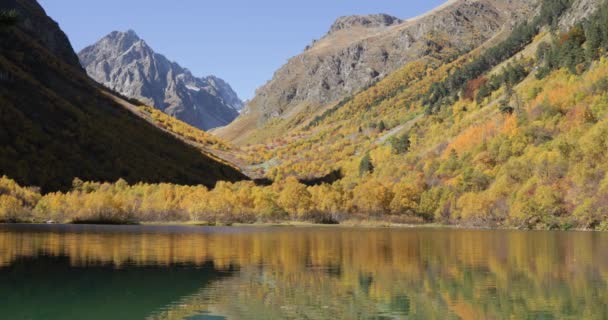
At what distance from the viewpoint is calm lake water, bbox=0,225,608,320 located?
1367 inches

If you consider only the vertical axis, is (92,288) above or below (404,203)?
below

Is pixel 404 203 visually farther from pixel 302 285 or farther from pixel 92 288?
pixel 92 288

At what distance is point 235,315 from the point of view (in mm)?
33281

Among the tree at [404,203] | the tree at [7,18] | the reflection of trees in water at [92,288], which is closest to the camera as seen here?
the tree at [7,18]

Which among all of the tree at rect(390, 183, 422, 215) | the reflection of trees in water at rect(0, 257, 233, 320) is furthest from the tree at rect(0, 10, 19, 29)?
the tree at rect(390, 183, 422, 215)

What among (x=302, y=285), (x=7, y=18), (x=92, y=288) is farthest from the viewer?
(x=302, y=285)

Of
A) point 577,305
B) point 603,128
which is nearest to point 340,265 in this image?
point 577,305

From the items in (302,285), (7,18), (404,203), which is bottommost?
(302,285)

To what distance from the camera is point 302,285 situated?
45.7 meters

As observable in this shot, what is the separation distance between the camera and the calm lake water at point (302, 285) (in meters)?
34.7

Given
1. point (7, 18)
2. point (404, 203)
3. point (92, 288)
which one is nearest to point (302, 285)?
point (92, 288)

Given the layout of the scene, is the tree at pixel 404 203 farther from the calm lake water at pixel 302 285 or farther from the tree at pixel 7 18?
the tree at pixel 7 18

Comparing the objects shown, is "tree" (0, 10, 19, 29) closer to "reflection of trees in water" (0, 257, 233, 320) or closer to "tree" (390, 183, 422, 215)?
"reflection of trees in water" (0, 257, 233, 320)

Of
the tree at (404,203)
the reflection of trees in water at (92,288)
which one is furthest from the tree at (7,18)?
the tree at (404,203)
